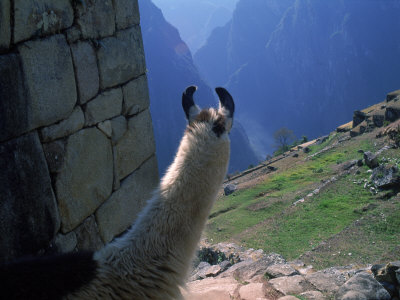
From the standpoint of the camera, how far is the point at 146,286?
215cm

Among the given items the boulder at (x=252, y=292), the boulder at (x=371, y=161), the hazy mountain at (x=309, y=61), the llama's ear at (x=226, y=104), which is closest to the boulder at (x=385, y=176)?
the boulder at (x=371, y=161)

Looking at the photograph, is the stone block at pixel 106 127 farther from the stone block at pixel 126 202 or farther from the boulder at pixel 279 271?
the boulder at pixel 279 271

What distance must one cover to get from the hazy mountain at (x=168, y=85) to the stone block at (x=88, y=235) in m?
62.9

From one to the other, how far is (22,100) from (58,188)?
81cm

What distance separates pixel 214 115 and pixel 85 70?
62.5 inches

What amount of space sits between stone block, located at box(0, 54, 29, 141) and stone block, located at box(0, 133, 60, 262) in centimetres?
9

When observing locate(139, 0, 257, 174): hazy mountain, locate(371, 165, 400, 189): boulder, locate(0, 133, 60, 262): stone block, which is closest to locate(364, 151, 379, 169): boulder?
locate(371, 165, 400, 189): boulder

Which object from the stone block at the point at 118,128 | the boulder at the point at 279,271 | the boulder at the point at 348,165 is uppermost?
the stone block at the point at 118,128

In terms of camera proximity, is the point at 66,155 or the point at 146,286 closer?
the point at 146,286

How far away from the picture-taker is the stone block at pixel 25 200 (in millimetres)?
2625

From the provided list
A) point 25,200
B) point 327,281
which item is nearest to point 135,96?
point 25,200

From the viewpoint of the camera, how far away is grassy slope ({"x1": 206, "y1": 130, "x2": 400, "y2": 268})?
9016mm

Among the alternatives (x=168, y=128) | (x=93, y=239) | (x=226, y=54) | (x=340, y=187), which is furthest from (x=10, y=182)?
(x=226, y=54)

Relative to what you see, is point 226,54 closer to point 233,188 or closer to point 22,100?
point 233,188
